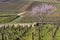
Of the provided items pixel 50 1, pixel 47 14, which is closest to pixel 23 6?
pixel 50 1

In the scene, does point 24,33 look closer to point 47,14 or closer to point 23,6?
point 47,14

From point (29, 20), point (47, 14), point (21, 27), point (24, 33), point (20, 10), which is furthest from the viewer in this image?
point (20, 10)

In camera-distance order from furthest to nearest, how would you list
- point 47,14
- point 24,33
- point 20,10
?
point 20,10 → point 47,14 → point 24,33

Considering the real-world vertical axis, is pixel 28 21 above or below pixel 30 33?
below

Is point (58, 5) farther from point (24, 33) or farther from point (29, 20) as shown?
point (24, 33)

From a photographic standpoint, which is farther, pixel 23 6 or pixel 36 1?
pixel 36 1

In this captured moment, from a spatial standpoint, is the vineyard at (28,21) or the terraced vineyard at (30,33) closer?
the terraced vineyard at (30,33)

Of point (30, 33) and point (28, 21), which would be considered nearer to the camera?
point (30, 33)

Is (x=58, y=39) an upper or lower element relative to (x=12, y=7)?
upper

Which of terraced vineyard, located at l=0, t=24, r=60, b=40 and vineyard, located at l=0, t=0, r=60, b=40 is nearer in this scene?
terraced vineyard, located at l=0, t=24, r=60, b=40
